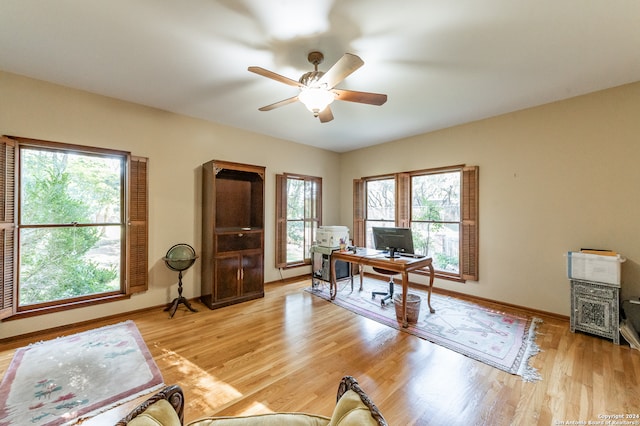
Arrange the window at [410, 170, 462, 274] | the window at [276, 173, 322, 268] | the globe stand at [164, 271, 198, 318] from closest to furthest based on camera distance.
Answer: the globe stand at [164, 271, 198, 318] < the window at [410, 170, 462, 274] < the window at [276, 173, 322, 268]

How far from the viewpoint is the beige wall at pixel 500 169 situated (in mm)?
2756

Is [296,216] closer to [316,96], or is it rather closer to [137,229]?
[137,229]

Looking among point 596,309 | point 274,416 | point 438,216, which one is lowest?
point 596,309

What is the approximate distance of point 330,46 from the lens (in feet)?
7.11

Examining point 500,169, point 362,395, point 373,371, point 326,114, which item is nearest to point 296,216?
point 326,114

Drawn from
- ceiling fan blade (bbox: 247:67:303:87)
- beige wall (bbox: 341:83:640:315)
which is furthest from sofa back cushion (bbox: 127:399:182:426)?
beige wall (bbox: 341:83:640:315)

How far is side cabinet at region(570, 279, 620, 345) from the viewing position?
8.46 feet

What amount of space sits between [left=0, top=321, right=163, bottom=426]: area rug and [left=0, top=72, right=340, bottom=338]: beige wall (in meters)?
0.60

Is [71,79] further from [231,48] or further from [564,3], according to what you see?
[564,3]

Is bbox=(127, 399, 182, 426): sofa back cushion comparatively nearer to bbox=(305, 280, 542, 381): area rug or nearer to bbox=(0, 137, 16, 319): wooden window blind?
bbox=(305, 280, 542, 381): area rug

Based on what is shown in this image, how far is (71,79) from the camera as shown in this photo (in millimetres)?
2725

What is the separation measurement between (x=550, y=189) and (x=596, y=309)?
1448mm

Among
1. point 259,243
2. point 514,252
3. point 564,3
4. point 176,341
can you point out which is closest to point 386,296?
point 514,252

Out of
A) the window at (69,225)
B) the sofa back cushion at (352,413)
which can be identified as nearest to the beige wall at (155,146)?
the window at (69,225)
